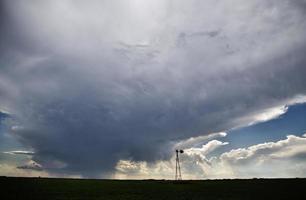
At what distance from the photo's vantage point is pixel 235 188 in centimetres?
6356

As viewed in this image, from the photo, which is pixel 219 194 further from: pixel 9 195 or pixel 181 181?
pixel 9 195

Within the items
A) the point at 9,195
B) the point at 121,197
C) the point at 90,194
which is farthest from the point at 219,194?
the point at 9,195

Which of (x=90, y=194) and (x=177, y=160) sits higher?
(x=177, y=160)

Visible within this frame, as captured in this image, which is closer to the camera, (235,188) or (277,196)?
(277,196)

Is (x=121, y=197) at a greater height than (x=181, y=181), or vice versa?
(x=181, y=181)

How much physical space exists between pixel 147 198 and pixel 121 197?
176 inches

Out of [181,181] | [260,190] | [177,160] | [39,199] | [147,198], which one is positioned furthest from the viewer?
[177,160]

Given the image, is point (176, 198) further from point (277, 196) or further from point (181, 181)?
point (181, 181)

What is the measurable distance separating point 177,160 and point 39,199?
46.9 m

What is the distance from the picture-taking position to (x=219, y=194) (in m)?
56.1

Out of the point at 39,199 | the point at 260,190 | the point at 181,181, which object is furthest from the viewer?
the point at 181,181

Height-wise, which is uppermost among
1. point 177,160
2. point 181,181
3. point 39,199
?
point 177,160

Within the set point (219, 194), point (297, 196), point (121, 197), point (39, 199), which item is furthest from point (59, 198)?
point (297, 196)

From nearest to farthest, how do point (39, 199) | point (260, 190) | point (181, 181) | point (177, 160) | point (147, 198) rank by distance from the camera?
point (39, 199) < point (147, 198) < point (260, 190) < point (181, 181) < point (177, 160)
